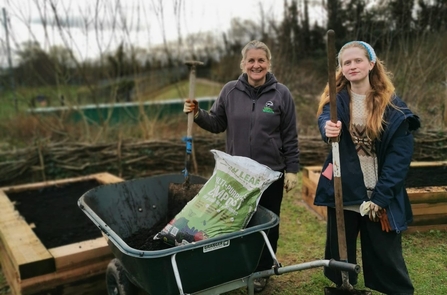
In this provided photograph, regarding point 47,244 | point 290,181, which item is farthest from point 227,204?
point 47,244

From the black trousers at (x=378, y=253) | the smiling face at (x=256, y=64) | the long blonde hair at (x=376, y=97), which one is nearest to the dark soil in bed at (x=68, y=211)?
the smiling face at (x=256, y=64)

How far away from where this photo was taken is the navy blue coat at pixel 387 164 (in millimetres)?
1882

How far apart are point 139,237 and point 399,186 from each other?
175 cm

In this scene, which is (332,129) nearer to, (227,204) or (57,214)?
(227,204)

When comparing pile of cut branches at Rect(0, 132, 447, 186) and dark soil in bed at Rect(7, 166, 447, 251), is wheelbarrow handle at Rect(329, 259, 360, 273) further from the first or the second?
pile of cut branches at Rect(0, 132, 447, 186)

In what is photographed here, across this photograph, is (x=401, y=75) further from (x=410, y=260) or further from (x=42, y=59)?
(x=42, y=59)

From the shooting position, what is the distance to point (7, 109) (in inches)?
261

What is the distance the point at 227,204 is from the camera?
7.18 ft

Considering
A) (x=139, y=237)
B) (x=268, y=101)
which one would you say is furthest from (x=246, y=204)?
(x=139, y=237)

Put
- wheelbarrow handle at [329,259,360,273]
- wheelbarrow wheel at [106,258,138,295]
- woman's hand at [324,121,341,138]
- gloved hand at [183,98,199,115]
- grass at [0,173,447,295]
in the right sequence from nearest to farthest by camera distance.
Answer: wheelbarrow handle at [329,259,360,273], woman's hand at [324,121,341,138], wheelbarrow wheel at [106,258,138,295], gloved hand at [183,98,199,115], grass at [0,173,447,295]

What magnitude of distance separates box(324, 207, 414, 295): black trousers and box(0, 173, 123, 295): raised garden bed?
1.87m

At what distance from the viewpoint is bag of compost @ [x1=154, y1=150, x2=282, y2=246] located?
2.16m

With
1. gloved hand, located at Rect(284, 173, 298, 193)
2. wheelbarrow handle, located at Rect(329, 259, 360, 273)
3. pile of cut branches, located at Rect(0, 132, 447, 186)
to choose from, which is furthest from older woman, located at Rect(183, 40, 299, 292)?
pile of cut branches, located at Rect(0, 132, 447, 186)

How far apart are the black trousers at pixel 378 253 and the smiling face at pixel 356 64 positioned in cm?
77
